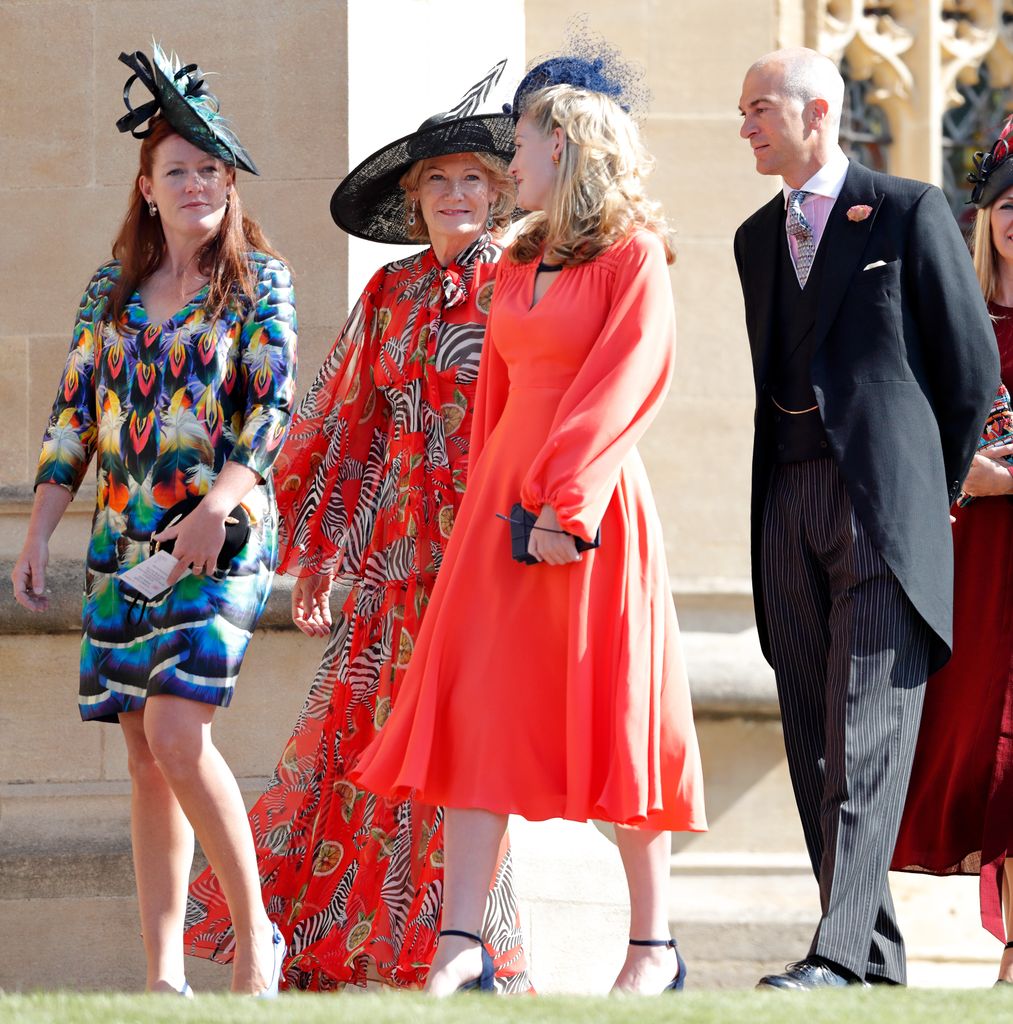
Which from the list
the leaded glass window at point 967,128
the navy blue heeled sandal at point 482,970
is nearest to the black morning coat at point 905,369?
the navy blue heeled sandal at point 482,970

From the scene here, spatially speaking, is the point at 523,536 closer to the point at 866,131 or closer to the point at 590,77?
the point at 590,77

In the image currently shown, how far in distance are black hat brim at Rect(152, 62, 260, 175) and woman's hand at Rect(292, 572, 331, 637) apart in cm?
121

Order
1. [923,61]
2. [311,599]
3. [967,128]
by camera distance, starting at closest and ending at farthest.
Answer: [311,599]
[923,61]
[967,128]

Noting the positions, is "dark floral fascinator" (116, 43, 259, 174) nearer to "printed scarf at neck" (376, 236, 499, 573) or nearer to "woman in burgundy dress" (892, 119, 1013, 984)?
"printed scarf at neck" (376, 236, 499, 573)

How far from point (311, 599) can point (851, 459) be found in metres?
1.67

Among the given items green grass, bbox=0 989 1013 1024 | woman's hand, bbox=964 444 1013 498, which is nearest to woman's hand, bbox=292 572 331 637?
woman's hand, bbox=964 444 1013 498

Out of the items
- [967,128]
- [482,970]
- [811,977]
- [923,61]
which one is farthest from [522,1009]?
[967,128]

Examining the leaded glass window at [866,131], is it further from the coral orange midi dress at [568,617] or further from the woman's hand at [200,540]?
the woman's hand at [200,540]

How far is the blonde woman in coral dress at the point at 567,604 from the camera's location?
14.2ft

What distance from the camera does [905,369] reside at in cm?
472

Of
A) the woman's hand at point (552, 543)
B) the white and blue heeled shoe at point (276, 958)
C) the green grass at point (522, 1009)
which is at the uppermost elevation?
the woman's hand at point (552, 543)

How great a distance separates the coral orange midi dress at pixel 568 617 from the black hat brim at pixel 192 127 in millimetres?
871

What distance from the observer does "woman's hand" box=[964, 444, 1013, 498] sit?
5.17 meters

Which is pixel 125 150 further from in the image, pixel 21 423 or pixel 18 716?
pixel 18 716
